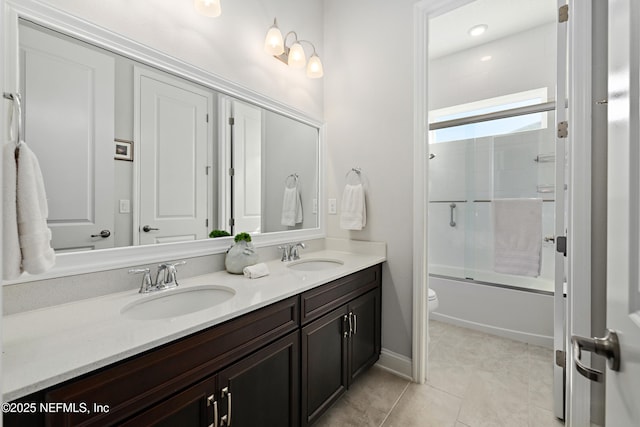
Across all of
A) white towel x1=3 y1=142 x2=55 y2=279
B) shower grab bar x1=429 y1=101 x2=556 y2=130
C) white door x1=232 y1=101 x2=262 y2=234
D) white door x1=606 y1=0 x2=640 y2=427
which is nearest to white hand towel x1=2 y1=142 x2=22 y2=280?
white towel x1=3 y1=142 x2=55 y2=279

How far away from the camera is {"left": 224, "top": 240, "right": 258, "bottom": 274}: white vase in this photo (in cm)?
146

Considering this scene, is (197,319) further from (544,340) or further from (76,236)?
(544,340)

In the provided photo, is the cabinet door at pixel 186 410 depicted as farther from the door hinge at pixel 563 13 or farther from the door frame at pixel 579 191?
the door hinge at pixel 563 13

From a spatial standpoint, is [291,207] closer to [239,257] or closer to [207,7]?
[239,257]

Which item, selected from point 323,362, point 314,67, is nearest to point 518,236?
point 323,362

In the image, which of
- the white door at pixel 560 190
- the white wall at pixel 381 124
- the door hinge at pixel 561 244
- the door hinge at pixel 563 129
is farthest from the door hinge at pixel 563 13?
the door hinge at pixel 561 244

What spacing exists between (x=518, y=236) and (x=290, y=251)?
2049 millimetres

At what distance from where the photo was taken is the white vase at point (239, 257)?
1462 millimetres

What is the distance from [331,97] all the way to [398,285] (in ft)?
4.98

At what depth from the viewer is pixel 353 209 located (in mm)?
2033

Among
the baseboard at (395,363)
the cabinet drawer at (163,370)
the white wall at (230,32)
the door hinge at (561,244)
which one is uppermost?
the white wall at (230,32)

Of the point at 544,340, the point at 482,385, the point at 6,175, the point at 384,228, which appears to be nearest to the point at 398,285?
the point at 384,228

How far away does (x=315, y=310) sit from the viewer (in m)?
1.35

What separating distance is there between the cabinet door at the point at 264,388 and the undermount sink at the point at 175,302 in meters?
0.30
